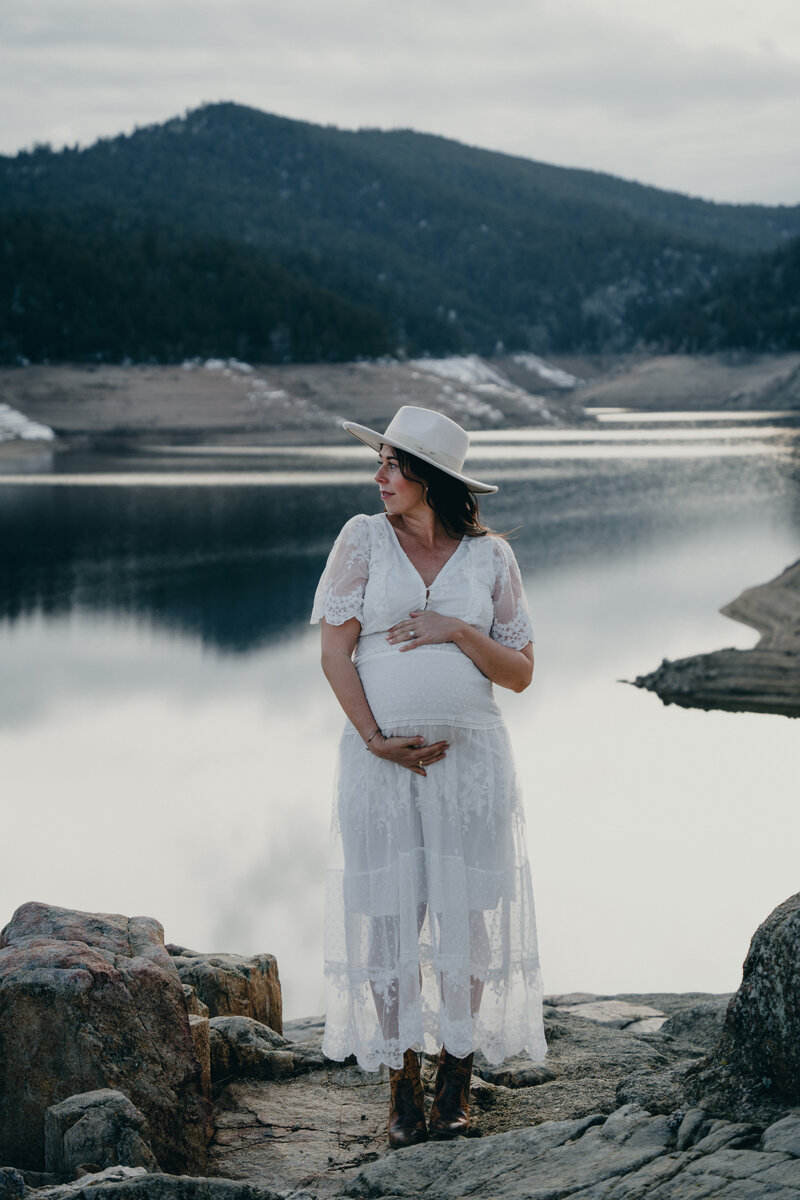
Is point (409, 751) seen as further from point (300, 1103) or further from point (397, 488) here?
point (300, 1103)

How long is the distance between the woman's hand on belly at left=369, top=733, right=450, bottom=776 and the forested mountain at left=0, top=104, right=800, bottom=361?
76.4 m

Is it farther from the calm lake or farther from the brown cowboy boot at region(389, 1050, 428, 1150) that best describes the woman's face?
the brown cowboy boot at region(389, 1050, 428, 1150)

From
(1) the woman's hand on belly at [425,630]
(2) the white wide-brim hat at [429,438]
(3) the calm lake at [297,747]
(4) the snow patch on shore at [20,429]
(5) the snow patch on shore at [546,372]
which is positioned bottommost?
(3) the calm lake at [297,747]

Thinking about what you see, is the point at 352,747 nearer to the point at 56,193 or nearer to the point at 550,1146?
the point at 550,1146

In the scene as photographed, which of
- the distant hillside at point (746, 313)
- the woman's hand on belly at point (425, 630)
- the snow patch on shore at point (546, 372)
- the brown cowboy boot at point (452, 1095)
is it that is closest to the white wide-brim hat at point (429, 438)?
the woman's hand on belly at point (425, 630)

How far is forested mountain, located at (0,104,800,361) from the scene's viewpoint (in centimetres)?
8906

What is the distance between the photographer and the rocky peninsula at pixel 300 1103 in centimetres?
247

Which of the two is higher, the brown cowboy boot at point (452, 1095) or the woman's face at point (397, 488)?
the woman's face at point (397, 488)

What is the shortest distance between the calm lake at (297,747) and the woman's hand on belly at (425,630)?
2.20 ft

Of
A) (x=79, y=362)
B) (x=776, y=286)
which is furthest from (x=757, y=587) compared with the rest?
(x=776, y=286)

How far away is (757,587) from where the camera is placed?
67.1 ft

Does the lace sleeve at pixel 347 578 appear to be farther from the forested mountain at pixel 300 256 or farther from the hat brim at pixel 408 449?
the forested mountain at pixel 300 256

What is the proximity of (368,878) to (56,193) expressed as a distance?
17332cm

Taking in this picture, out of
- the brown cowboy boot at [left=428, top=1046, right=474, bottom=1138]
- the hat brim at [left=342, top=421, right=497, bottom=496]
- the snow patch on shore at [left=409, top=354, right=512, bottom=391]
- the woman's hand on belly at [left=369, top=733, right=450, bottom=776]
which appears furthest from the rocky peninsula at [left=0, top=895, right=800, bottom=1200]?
the snow patch on shore at [left=409, top=354, right=512, bottom=391]
